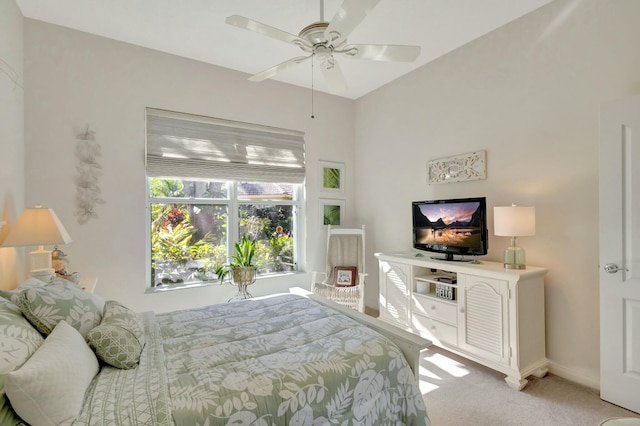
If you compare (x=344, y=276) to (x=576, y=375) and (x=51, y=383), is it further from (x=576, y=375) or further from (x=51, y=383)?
(x=51, y=383)

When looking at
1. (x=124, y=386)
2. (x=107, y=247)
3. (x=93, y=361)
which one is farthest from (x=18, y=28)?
(x=124, y=386)

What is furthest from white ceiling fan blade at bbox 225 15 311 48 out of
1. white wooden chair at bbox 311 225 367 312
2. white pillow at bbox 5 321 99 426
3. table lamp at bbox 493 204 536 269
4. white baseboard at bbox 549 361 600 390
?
white baseboard at bbox 549 361 600 390

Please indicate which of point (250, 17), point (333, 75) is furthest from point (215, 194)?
point (333, 75)

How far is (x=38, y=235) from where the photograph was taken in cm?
198

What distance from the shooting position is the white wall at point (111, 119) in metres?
2.60

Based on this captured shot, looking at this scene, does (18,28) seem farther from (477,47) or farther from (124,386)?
(477,47)

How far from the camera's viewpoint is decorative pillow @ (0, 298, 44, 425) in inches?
35.3

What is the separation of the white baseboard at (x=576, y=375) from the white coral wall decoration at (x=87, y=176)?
408 centimetres

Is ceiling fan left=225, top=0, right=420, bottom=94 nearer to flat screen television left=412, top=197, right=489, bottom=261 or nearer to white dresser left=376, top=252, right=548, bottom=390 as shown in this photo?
flat screen television left=412, top=197, right=489, bottom=261

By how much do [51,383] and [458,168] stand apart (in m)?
3.23

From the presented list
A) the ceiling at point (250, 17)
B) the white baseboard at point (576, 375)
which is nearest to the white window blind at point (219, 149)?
the ceiling at point (250, 17)

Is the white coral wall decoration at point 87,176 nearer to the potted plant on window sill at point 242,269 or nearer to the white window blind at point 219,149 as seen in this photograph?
the white window blind at point 219,149

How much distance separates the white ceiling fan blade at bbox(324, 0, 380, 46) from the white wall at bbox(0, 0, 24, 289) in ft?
7.13

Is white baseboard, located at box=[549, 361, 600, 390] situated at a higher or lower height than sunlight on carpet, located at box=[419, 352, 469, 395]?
higher
